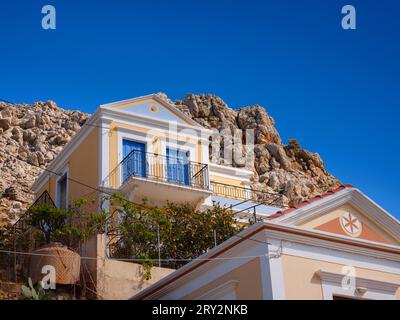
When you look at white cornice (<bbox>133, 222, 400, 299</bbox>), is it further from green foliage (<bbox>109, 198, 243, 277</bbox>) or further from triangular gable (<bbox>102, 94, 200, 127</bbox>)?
triangular gable (<bbox>102, 94, 200, 127</bbox>)

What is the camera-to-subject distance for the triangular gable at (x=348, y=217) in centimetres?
1413

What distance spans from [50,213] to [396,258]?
11496 millimetres

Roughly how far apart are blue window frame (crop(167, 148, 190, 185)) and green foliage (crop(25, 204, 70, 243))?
186 inches

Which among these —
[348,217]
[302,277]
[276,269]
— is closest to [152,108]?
[348,217]

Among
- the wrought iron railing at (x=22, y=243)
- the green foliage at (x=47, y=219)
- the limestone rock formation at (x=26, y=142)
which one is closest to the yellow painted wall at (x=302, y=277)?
the wrought iron railing at (x=22, y=243)

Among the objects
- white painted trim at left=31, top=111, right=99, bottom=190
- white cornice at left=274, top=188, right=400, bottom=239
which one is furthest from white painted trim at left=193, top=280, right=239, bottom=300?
white painted trim at left=31, top=111, right=99, bottom=190

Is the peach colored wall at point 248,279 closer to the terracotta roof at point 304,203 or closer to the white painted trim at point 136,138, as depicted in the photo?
the terracotta roof at point 304,203

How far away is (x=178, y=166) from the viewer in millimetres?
26672

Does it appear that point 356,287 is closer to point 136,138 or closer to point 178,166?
point 178,166

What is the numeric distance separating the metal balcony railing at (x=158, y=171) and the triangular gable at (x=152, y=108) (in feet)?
5.41

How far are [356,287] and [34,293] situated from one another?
7.15 meters

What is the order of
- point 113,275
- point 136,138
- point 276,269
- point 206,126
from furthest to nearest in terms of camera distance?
point 206,126, point 136,138, point 113,275, point 276,269
